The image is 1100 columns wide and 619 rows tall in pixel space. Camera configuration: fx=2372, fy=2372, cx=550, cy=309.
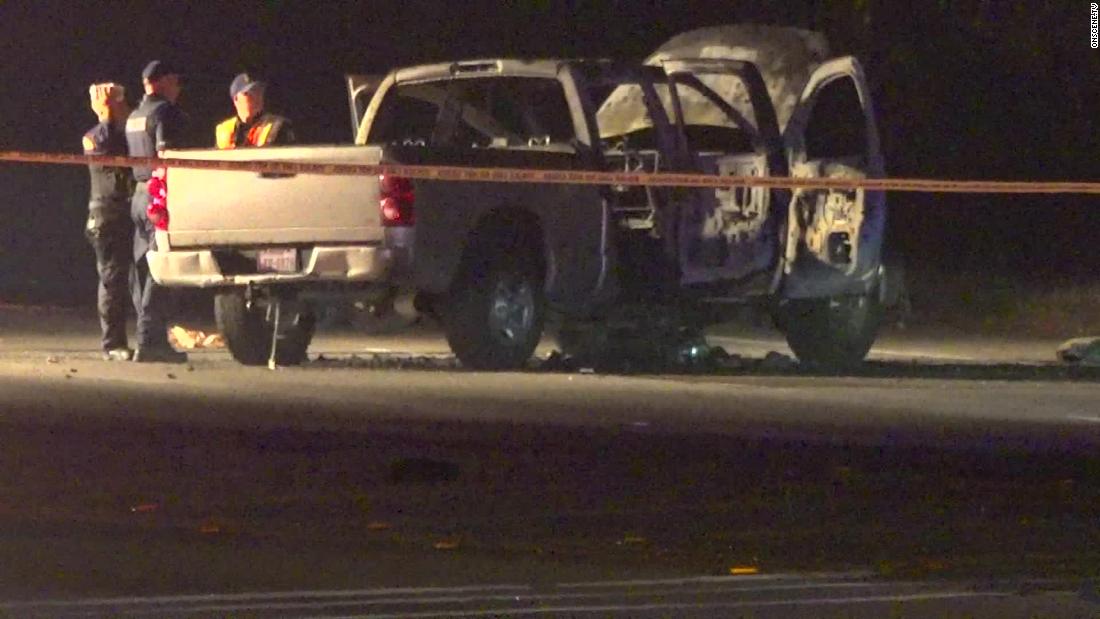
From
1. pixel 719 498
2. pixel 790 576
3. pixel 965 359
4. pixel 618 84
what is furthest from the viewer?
pixel 965 359

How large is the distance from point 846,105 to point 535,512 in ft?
34.2

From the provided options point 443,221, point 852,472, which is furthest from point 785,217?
point 852,472

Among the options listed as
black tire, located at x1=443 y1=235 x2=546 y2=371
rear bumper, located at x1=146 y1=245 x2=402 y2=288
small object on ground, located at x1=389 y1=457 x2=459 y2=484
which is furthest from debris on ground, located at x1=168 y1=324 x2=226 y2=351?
small object on ground, located at x1=389 y1=457 x2=459 y2=484

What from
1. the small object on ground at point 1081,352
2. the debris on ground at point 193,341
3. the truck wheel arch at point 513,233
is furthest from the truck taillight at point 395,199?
the small object on ground at point 1081,352

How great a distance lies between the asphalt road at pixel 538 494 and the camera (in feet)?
22.7

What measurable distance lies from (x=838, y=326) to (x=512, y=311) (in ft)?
9.51

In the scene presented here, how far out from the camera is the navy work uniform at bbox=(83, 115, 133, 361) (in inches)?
562

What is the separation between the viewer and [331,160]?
41.2 ft

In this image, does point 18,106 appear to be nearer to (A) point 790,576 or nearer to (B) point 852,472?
(B) point 852,472

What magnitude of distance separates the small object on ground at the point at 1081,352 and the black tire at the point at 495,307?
13.0 ft

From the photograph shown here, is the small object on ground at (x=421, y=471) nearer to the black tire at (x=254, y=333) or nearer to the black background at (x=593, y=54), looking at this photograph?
the black tire at (x=254, y=333)

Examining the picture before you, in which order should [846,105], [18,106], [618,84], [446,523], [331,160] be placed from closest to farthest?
1. [446,523]
2. [331,160]
3. [618,84]
4. [846,105]
5. [18,106]

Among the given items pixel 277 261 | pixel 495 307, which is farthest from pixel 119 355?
pixel 495 307

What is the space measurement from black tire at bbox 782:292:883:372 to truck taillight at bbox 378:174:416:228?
3.60m
